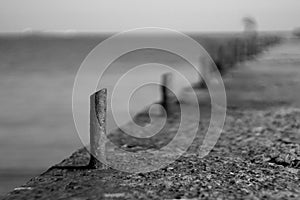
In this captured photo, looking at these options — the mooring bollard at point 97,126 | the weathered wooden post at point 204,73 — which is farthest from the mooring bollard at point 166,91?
the mooring bollard at point 97,126

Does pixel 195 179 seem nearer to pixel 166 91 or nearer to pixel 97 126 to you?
pixel 97 126

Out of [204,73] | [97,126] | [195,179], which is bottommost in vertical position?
[195,179]

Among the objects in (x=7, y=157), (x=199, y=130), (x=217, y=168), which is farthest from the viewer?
(x=7, y=157)

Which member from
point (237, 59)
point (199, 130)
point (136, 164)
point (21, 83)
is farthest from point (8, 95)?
point (136, 164)

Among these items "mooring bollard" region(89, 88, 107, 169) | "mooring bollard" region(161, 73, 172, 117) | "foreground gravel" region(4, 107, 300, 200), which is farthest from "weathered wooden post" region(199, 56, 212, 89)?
"mooring bollard" region(89, 88, 107, 169)

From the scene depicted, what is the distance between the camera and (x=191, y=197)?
17.3 feet

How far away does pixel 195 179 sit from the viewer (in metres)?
5.90

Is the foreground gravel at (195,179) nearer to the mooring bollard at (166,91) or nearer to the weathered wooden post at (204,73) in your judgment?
the mooring bollard at (166,91)

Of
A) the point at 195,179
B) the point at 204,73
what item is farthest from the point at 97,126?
the point at 204,73

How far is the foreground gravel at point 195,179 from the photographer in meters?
5.40

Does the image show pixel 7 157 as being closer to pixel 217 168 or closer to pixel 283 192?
pixel 217 168

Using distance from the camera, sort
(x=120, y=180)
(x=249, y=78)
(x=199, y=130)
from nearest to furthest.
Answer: (x=120, y=180) → (x=199, y=130) → (x=249, y=78)

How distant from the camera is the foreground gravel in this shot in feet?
17.7

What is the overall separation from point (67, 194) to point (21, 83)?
34179 millimetres
